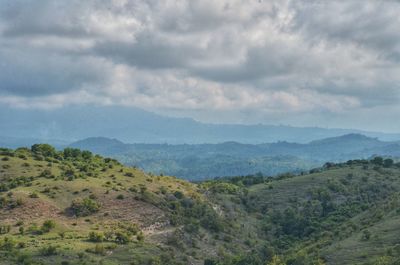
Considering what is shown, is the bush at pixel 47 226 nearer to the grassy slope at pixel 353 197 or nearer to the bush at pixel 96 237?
the bush at pixel 96 237

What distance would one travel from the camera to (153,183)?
458 ft

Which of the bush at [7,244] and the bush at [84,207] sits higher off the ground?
the bush at [84,207]

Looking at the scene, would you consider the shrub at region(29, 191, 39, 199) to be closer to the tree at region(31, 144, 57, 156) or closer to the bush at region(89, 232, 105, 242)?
the bush at region(89, 232, 105, 242)

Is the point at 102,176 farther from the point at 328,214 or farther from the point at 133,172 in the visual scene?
the point at 328,214

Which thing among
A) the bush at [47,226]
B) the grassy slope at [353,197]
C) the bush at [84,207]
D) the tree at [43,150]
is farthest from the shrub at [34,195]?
the grassy slope at [353,197]

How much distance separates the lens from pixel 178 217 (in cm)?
12012

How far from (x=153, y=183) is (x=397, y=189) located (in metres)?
76.8

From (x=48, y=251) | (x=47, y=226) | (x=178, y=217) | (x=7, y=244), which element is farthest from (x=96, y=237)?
(x=178, y=217)

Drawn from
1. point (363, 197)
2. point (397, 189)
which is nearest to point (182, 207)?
point (363, 197)

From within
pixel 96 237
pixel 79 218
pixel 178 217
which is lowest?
pixel 96 237

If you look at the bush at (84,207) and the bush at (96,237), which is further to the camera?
the bush at (84,207)

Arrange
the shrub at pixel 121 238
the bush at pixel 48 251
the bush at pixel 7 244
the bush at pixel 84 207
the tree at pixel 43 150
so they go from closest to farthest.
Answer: the bush at pixel 7 244, the bush at pixel 48 251, the shrub at pixel 121 238, the bush at pixel 84 207, the tree at pixel 43 150

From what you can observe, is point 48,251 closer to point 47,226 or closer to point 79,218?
point 47,226

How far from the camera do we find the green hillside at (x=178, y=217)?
9019cm
